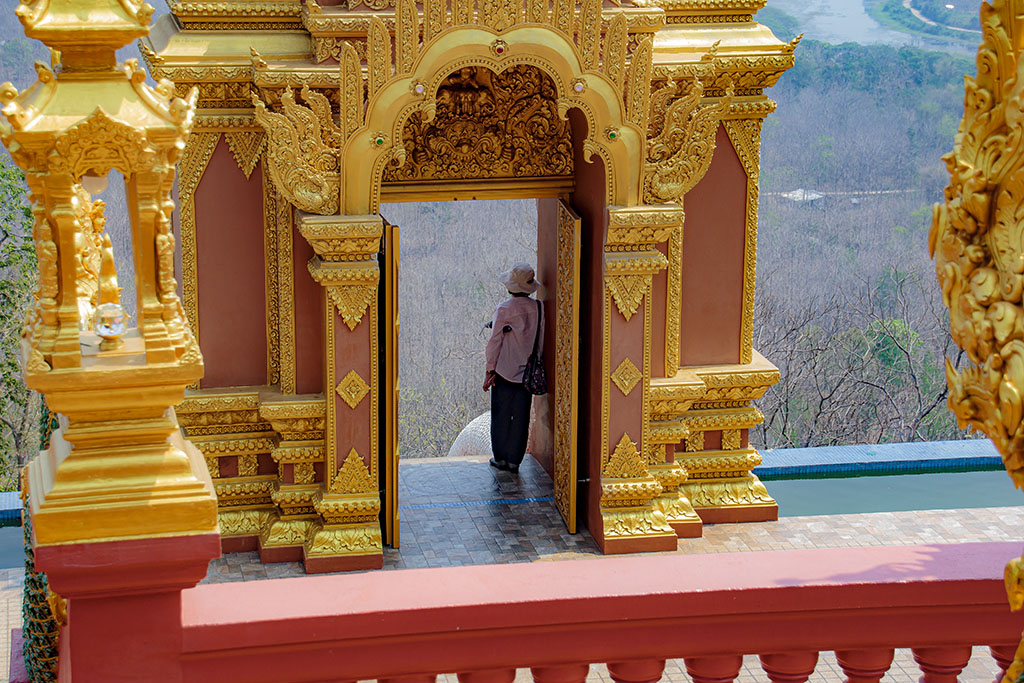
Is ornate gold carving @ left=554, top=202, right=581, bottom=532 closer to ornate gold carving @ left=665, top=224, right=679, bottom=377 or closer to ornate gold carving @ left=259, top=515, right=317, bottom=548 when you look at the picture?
ornate gold carving @ left=665, top=224, right=679, bottom=377

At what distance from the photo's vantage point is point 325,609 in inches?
98.1

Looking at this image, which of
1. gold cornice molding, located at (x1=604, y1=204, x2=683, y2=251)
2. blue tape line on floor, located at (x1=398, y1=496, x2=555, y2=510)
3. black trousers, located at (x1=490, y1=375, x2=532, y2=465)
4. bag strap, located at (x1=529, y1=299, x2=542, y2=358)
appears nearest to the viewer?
gold cornice molding, located at (x1=604, y1=204, x2=683, y2=251)

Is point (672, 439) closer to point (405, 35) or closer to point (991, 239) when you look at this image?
point (405, 35)

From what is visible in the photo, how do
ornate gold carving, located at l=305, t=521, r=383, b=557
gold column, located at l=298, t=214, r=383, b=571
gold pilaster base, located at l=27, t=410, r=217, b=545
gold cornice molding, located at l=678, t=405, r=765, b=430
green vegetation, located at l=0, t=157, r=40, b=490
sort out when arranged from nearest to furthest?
gold pilaster base, located at l=27, t=410, r=217, b=545, gold column, located at l=298, t=214, r=383, b=571, ornate gold carving, located at l=305, t=521, r=383, b=557, gold cornice molding, located at l=678, t=405, r=765, b=430, green vegetation, located at l=0, t=157, r=40, b=490

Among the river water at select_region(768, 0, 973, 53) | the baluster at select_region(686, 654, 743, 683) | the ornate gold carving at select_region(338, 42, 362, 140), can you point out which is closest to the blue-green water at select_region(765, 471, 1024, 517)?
the ornate gold carving at select_region(338, 42, 362, 140)

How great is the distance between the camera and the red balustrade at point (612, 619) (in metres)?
2.48

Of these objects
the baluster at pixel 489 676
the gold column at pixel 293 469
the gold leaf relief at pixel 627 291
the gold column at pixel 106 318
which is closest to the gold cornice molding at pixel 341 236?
the gold column at pixel 293 469

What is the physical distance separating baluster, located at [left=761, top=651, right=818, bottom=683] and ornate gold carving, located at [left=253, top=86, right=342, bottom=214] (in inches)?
197

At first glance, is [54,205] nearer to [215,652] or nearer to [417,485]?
[215,652]

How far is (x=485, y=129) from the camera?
26.4ft

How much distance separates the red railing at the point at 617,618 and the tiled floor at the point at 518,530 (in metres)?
4.94

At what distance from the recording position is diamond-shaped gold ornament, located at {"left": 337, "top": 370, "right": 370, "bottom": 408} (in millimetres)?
7469

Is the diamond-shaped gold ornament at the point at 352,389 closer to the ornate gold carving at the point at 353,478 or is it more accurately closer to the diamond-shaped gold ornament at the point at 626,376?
the ornate gold carving at the point at 353,478

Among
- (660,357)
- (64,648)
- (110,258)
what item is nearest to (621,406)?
(660,357)
